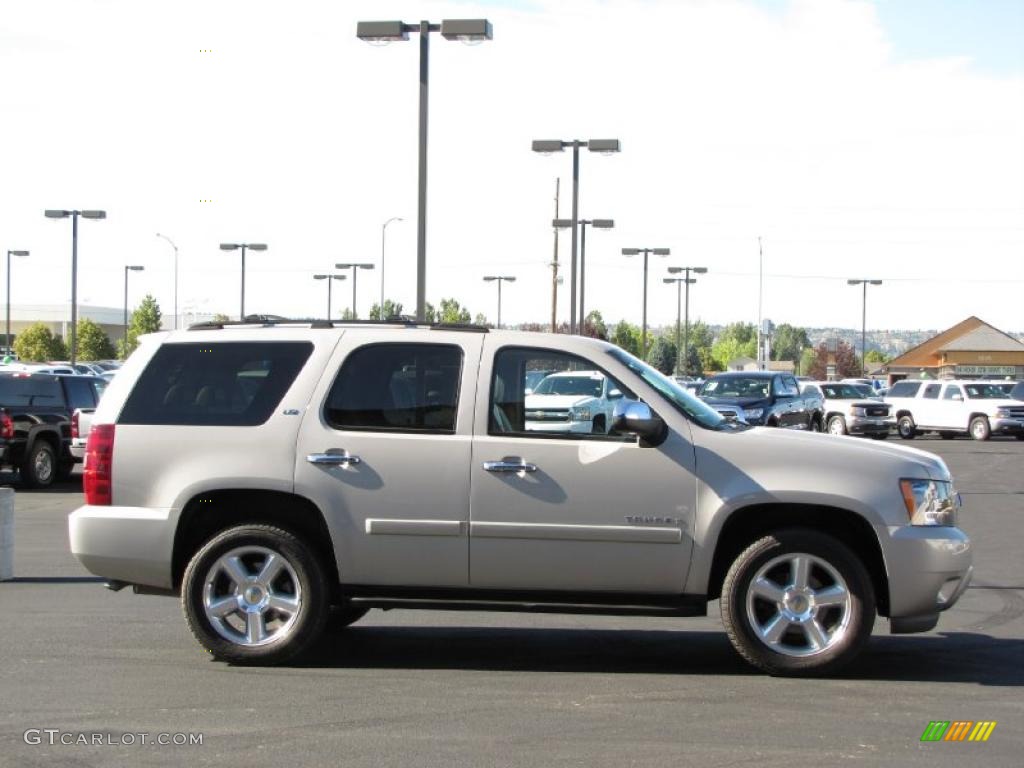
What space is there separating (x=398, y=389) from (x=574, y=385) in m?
1.04

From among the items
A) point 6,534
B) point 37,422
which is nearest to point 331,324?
point 6,534

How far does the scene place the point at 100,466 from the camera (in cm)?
785

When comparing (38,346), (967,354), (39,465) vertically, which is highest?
(967,354)

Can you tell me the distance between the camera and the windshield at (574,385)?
7.64 meters

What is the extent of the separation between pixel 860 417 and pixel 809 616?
32427mm

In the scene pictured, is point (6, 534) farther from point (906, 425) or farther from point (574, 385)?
point (906, 425)

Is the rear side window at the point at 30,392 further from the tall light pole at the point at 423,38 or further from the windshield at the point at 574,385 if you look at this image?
the windshield at the point at 574,385

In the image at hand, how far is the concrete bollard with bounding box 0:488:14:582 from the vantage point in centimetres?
1091

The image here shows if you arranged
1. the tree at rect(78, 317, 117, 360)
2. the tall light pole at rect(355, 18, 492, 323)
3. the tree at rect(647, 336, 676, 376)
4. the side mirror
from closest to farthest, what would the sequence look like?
the side mirror, the tall light pole at rect(355, 18, 492, 323), the tree at rect(78, 317, 117, 360), the tree at rect(647, 336, 676, 376)

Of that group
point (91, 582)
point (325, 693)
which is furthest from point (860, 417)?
point (325, 693)

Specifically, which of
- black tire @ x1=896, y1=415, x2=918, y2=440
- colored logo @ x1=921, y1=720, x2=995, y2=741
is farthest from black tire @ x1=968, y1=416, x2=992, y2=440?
colored logo @ x1=921, y1=720, x2=995, y2=741

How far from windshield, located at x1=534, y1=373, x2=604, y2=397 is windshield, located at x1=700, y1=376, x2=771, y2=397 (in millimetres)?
23888

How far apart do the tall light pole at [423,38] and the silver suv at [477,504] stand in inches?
431

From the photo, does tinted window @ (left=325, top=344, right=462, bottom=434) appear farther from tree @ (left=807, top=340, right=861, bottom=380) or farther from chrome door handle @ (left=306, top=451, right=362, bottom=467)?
tree @ (left=807, top=340, right=861, bottom=380)
